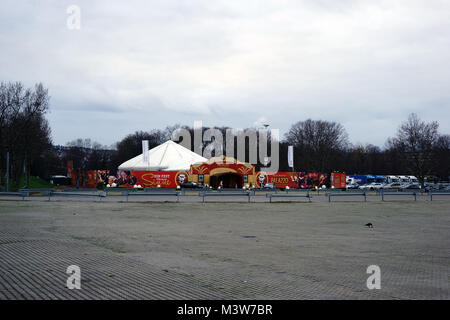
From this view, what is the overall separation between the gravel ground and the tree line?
33524 millimetres

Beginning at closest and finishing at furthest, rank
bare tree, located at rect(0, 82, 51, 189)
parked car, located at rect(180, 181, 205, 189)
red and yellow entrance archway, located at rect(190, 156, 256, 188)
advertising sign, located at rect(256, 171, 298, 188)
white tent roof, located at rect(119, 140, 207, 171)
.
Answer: bare tree, located at rect(0, 82, 51, 189)
parked car, located at rect(180, 181, 205, 189)
red and yellow entrance archway, located at rect(190, 156, 256, 188)
advertising sign, located at rect(256, 171, 298, 188)
white tent roof, located at rect(119, 140, 207, 171)

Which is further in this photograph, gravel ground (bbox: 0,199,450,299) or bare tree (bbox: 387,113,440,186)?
bare tree (bbox: 387,113,440,186)

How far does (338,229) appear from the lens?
653 inches

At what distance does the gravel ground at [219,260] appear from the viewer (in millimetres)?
6855

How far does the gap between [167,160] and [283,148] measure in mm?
39023

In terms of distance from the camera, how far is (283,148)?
343ft

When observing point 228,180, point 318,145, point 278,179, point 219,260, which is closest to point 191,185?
point 228,180

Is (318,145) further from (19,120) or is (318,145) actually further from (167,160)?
(19,120)

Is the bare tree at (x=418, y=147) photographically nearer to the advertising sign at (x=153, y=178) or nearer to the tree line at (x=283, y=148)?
the tree line at (x=283, y=148)

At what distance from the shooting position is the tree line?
46750mm

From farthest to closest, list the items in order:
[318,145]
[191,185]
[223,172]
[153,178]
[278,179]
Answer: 1. [318,145]
2. [278,179]
3. [153,178]
4. [223,172]
5. [191,185]

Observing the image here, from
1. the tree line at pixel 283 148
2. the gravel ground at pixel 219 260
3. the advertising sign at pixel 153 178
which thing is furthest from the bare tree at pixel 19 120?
the gravel ground at pixel 219 260

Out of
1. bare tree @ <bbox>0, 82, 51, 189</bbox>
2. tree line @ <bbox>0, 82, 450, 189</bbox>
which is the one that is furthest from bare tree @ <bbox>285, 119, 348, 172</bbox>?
bare tree @ <bbox>0, 82, 51, 189</bbox>

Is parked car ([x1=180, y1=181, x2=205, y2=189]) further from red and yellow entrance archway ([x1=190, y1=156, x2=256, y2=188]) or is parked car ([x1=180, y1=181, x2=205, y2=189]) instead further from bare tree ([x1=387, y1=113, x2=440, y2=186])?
bare tree ([x1=387, y1=113, x2=440, y2=186])
